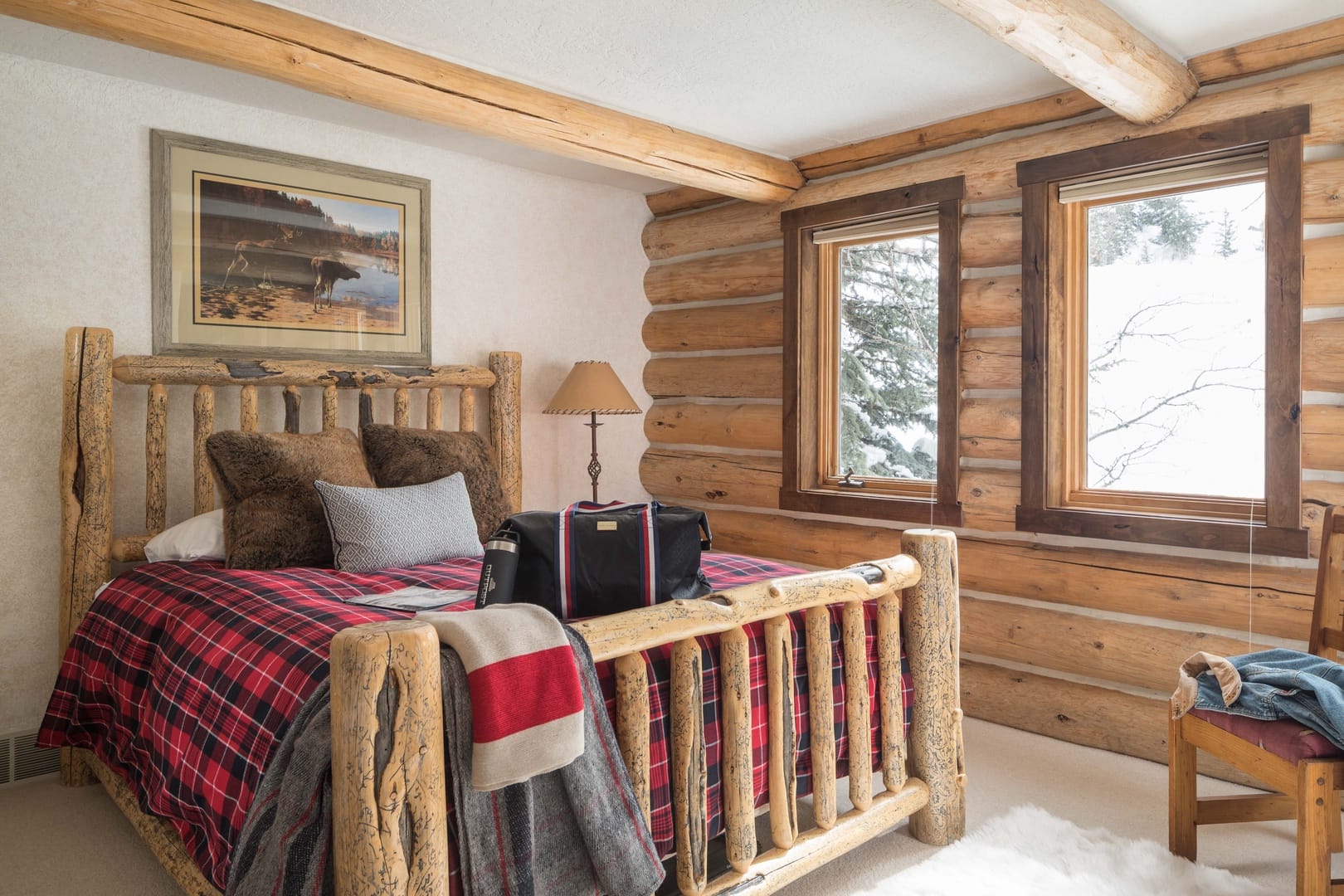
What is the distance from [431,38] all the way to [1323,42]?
2699 millimetres

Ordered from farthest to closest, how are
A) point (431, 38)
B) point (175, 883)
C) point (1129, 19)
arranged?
point (431, 38)
point (1129, 19)
point (175, 883)

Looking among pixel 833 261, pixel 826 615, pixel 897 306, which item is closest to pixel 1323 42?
pixel 897 306

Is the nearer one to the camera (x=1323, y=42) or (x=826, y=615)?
(x=826, y=615)

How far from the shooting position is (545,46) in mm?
2854

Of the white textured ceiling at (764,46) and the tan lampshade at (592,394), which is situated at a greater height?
the white textured ceiling at (764,46)

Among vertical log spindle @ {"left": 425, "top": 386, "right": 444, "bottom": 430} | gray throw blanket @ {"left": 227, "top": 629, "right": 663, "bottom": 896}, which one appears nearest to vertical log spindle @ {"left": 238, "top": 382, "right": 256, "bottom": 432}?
vertical log spindle @ {"left": 425, "top": 386, "right": 444, "bottom": 430}

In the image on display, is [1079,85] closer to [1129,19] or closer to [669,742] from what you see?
[1129,19]

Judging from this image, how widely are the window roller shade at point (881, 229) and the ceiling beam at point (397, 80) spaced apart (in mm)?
346

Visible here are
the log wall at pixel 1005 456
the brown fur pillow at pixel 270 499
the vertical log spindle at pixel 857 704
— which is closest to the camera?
the vertical log spindle at pixel 857 704

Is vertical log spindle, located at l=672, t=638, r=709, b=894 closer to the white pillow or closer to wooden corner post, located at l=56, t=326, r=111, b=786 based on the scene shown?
the white pillow

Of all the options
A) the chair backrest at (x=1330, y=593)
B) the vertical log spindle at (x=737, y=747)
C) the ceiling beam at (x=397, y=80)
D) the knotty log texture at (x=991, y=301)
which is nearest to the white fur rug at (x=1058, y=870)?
the vertical log spindle at (x=737, y=747)

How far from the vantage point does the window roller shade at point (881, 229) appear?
12.1ft

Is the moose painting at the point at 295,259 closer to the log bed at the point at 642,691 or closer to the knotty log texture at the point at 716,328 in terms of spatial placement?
the log bed at the point at 642,691

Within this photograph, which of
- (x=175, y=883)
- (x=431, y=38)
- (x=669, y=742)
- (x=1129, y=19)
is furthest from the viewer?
(x=431, y=38)
